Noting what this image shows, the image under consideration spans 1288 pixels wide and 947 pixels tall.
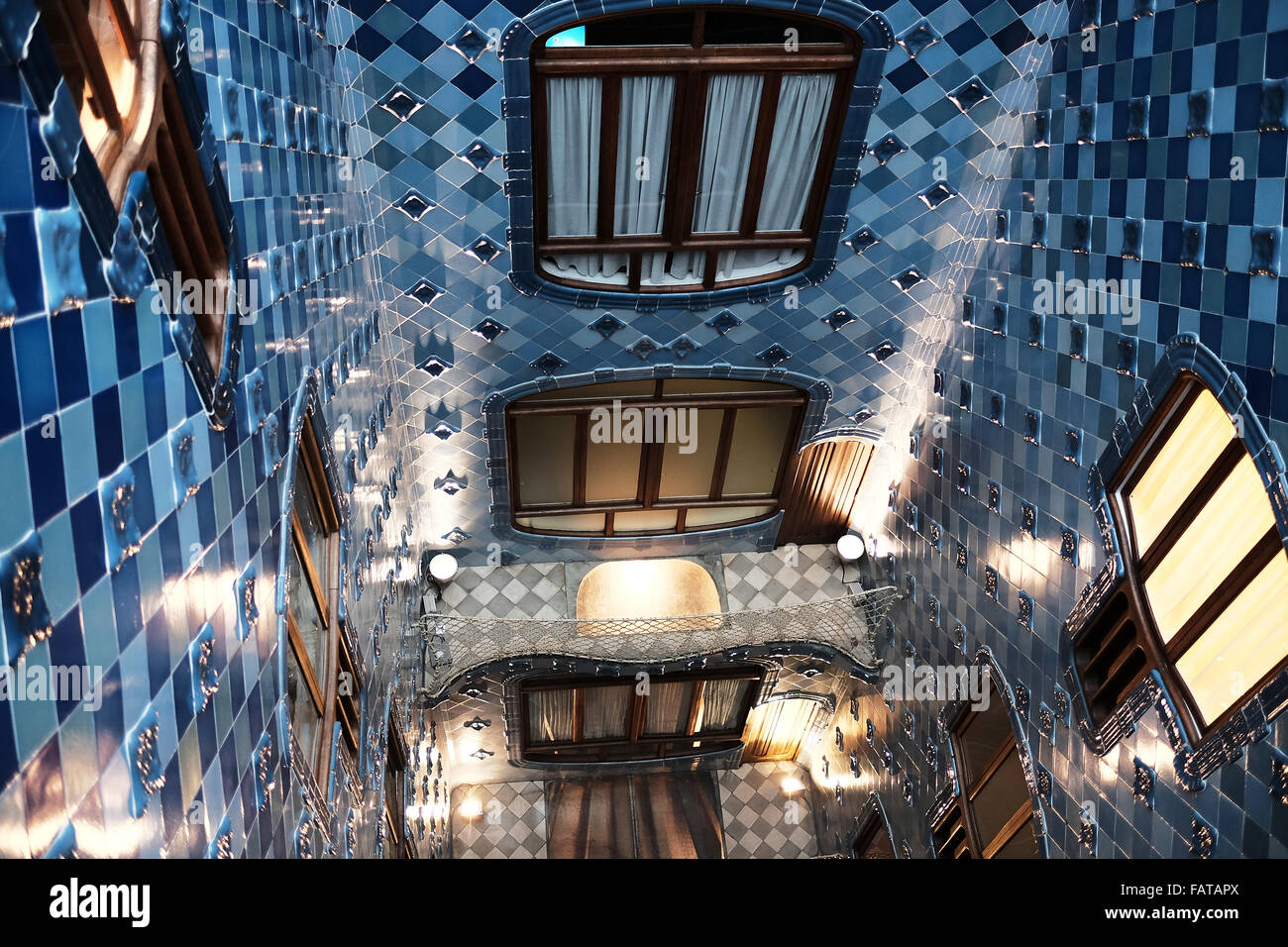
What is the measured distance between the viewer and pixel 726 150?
630cm

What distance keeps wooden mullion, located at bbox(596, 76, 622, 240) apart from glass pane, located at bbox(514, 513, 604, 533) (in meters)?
3.22

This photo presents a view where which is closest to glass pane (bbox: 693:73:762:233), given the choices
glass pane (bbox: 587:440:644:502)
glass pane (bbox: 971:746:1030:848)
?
glass pane (bbox: 587:440:644:502)

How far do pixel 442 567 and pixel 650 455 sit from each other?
226cm

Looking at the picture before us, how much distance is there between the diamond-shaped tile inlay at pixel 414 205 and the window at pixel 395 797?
3.63 m

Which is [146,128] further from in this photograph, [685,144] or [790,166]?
[790,166]

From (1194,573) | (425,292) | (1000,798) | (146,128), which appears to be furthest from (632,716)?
(146,128)

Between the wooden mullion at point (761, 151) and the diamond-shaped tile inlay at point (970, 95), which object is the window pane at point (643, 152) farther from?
the diamond-shaped tile inlay at point (970, 95)

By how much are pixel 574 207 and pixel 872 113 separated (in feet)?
6.74

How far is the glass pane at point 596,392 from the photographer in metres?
7.86

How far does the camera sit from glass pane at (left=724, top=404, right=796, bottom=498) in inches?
331

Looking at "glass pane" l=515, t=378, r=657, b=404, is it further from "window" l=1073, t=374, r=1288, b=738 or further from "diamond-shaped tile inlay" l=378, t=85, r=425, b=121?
"window" l=1073, t=374, r=1288, b=738

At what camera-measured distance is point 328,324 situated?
5.02m

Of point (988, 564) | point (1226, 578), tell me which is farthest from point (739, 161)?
point (1226, 578)

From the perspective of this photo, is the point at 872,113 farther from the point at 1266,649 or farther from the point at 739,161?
the point at 1266,649
